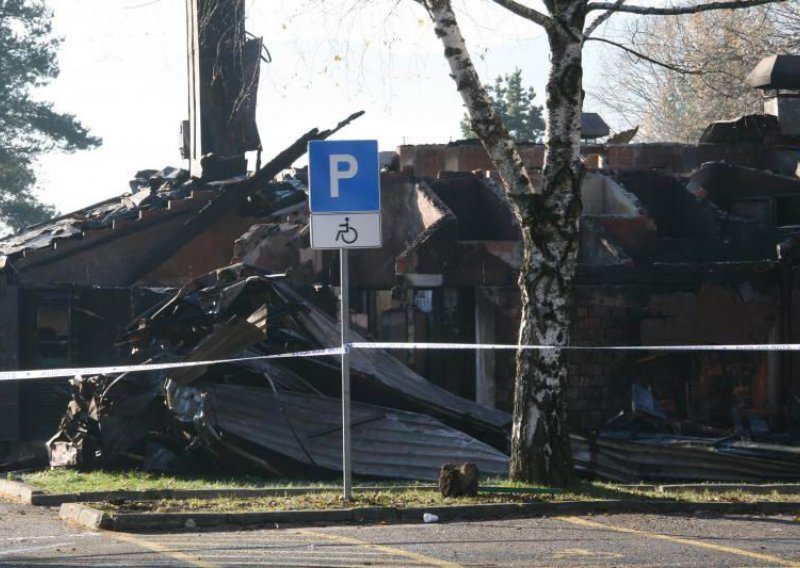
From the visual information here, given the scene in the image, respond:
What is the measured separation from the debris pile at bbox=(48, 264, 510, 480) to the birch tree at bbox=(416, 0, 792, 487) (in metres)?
2.48

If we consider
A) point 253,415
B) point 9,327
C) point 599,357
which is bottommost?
point 253,415

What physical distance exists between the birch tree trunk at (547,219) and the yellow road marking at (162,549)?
3.90 meters

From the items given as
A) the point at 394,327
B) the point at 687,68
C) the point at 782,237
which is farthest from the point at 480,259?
the point at 687,68

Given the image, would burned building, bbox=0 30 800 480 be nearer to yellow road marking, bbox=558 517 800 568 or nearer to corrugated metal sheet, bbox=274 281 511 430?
corrugated metal sheet, bbox=274 281 511 430

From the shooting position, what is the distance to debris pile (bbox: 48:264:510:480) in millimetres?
13961

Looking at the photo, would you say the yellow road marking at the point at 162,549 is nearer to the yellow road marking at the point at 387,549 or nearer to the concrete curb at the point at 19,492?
the yellow road marking at the point at 387,549

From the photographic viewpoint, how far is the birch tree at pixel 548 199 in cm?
1141

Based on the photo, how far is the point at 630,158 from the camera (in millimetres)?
26656

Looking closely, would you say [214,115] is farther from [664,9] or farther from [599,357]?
[664,9]

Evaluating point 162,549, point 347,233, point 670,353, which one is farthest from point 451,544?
point 670,353

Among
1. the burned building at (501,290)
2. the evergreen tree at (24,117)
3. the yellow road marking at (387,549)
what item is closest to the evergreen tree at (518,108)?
the evergreen tree at (24,117)

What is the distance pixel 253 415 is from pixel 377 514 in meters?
4.43

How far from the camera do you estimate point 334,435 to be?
1432 centimetres

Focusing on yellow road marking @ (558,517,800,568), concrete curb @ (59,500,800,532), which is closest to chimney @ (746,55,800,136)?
concrete curb @ (59,500,800,532)
